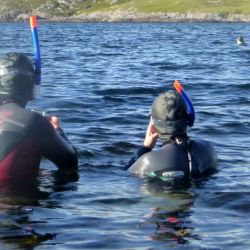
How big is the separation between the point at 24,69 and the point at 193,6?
147183mm

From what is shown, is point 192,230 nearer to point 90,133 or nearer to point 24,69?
point 24,69

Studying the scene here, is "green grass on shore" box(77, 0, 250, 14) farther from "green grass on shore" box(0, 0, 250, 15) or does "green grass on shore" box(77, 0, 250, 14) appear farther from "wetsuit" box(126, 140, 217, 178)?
"wetsuit" box(126, 140, 217, 178)

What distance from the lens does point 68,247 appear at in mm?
6633

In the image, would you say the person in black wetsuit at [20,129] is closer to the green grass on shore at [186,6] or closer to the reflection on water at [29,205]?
the reflection on water at [29,205]

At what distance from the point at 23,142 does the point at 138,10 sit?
15222 cm

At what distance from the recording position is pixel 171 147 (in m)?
8.62

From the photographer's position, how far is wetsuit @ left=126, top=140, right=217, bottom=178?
28.1 ft

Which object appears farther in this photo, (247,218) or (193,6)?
(193,6)

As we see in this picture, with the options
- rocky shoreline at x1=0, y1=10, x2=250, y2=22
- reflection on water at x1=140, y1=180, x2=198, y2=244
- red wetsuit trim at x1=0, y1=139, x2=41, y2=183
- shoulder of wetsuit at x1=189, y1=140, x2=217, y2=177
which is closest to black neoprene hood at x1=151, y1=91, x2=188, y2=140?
shoulder of wetsuit at x1=189, y1=140, x2=217, y2=177

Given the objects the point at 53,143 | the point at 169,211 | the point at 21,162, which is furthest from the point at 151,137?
the point at 21,162

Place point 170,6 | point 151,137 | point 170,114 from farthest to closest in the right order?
point 170,6 < point 151,137 < point 170,114

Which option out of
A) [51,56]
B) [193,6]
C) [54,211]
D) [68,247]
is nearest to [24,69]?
[54,211]

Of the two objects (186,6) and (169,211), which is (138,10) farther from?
(169,211)

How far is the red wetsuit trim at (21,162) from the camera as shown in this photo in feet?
26.4
